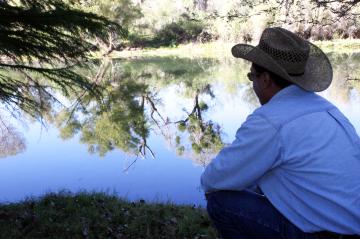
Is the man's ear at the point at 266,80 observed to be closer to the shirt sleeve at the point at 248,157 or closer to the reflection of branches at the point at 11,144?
the shirt sleeve at the point at 248,157

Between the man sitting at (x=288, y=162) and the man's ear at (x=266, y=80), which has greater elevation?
the man's ear at (x=266, y=80)

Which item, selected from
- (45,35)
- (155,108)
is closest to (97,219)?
(45,35)

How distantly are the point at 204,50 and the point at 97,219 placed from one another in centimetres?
2509

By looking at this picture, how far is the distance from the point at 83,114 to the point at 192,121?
2.85 meters

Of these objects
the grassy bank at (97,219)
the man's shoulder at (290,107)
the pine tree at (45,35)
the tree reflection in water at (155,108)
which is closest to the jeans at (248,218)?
the man's shoulder at (290,107)

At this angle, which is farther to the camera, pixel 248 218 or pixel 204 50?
pixel 204 50

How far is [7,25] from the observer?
435 centimetres

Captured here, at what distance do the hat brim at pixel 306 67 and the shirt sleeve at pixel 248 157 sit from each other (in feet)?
0.73

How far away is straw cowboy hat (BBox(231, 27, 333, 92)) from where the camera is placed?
6.25ft

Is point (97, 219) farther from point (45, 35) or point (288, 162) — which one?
point (288, 162)

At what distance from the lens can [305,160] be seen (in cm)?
170

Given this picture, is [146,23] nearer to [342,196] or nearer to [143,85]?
[143,85]

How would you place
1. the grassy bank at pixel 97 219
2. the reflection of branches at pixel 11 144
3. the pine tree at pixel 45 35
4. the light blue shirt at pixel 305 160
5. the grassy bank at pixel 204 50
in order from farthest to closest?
the grassy bank at pixel 204 50, the reflection of branches at pixel 11 144, the pine tree at pixel 45 35, the grassy bank at pixel 97 219, the light blue shirt at pixel 305 160

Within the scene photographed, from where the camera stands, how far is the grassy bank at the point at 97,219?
12.3 ft
